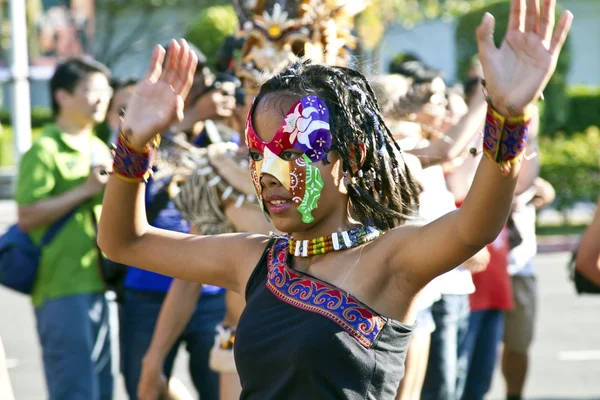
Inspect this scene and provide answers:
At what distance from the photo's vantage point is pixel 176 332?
4777 millimetres

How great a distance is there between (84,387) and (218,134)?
1472mm

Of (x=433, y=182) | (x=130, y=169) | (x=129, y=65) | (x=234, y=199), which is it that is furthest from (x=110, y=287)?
(x=129, y=65)

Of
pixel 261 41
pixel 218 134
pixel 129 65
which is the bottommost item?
pixel 129 65

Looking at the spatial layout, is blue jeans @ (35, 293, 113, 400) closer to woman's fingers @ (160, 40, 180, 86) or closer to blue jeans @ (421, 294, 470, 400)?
blue jeans @ (421, 294, 470, 400)

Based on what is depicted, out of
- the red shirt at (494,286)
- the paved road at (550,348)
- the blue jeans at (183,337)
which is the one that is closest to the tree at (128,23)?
the paved road at (550,348)

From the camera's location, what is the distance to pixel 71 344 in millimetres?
5418

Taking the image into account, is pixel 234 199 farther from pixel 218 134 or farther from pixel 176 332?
pixel 218 134

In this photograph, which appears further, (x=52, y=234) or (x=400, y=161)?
(x=52, y=234)

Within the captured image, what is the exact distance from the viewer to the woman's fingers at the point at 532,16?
226 centimetres

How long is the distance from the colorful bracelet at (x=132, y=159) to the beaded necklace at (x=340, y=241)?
1.53 feet

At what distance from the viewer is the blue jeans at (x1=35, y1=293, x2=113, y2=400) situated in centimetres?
540

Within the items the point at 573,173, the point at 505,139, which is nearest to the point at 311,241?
the point at 505,139

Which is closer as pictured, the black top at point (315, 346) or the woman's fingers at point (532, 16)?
the woman's fingers at point (532, 16)

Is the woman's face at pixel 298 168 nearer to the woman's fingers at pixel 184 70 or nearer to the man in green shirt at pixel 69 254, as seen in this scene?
the woman's fingers at pixel 184 70
